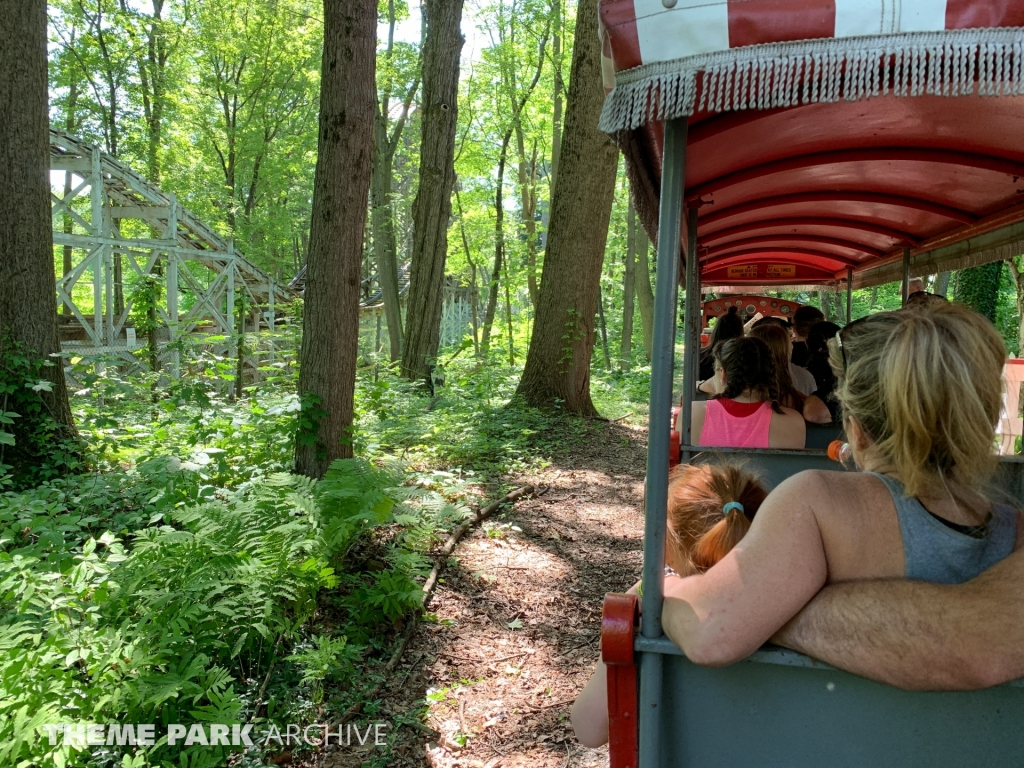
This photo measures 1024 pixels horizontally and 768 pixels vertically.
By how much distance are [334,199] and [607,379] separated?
16549mm

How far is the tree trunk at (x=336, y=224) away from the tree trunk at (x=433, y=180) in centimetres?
674

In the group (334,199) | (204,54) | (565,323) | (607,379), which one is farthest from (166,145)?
(334,199)

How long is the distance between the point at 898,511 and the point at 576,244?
1016cm

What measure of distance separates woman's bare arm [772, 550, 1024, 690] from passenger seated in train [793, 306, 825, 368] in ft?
18.7

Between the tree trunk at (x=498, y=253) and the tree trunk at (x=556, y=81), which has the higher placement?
the tree trunk at (x=556, y=81)

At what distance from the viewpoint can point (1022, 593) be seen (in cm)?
166

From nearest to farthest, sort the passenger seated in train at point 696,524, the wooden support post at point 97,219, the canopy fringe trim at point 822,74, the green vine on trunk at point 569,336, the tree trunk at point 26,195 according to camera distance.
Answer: the canopy fringe trim at point 822,74
the passenger seated in train at point 696,524
the tree trunk at point 26,195
the green vine on trunk at point 569,336
the wooden support post at point 97,219

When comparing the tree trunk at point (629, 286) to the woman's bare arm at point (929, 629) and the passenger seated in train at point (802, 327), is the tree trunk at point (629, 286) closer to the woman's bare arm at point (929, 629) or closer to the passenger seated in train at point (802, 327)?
the passenger seated in train at point (802, 327)

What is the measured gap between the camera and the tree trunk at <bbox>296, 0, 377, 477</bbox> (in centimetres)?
611

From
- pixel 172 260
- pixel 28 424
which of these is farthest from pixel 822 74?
pixel 172 260

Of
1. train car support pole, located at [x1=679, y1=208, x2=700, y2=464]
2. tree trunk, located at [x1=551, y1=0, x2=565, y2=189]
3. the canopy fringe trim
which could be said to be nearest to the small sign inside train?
train car support pole, located at [x1=679, y1=208, x2=700, y2=464]

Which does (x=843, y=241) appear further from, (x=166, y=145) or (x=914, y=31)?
(x=166, y=145)

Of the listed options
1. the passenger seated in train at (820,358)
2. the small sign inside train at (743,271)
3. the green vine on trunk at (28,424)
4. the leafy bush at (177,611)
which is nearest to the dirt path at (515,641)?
the leafy bush at (177,611)

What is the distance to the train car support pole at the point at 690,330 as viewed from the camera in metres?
4.69
